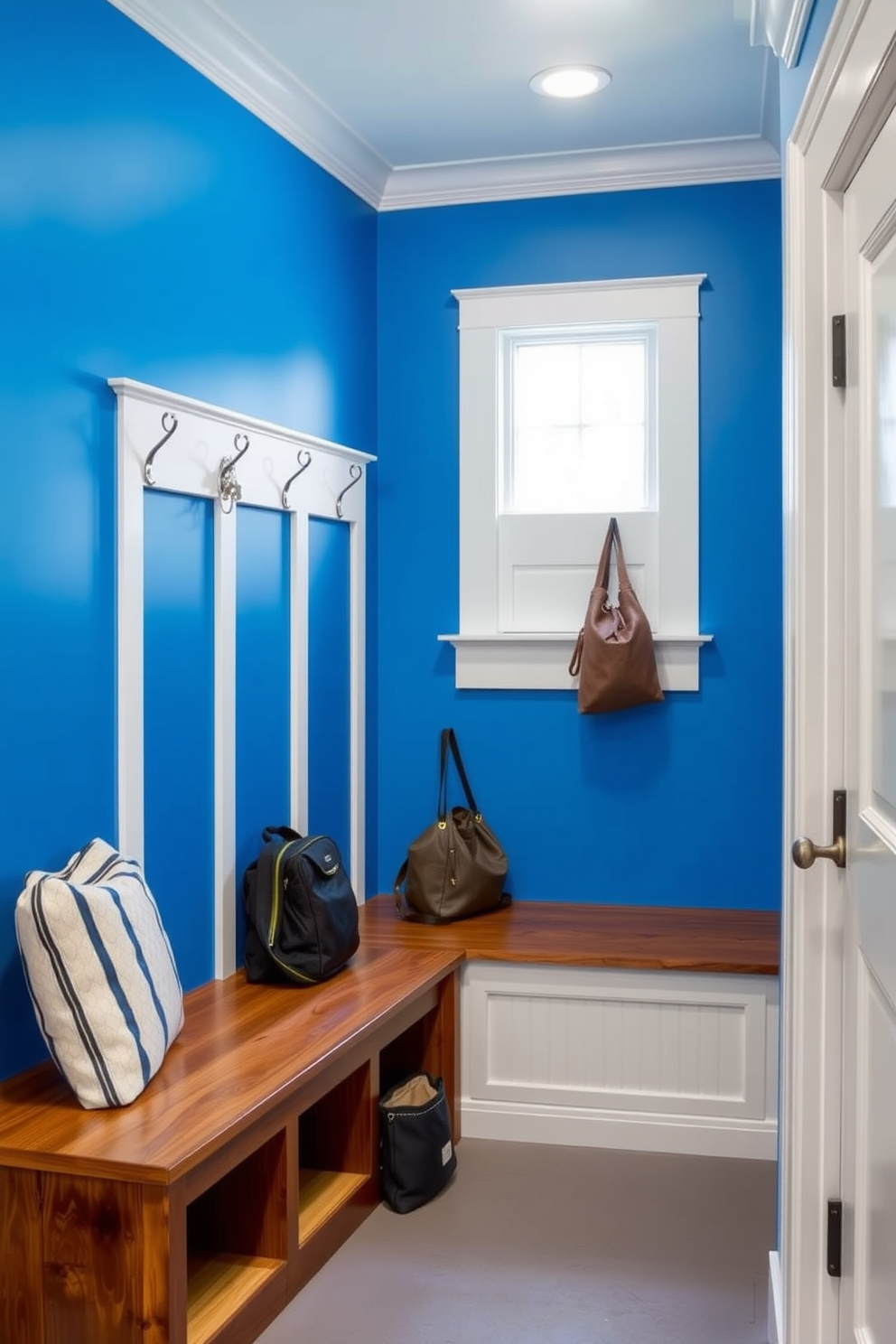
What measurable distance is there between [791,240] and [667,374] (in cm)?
174

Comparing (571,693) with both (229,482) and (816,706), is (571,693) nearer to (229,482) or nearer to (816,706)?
(229,482)

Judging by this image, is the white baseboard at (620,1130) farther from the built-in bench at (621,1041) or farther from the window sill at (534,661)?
the window sill at (534,661)

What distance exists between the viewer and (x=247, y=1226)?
94.9 inches

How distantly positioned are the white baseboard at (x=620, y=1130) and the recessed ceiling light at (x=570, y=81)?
2.47 meters

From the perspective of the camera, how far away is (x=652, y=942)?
3.36 m

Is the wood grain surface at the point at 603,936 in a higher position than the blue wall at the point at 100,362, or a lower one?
lower

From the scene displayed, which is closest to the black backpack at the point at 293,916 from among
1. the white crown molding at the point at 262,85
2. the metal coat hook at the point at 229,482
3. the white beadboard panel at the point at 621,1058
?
the white beadboard panel at the point at 621,1058

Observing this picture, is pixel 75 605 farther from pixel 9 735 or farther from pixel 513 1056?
pixel 513 1056

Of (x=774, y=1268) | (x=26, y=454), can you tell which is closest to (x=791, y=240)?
(x=26, y=454)

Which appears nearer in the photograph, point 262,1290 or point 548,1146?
point 262,1290

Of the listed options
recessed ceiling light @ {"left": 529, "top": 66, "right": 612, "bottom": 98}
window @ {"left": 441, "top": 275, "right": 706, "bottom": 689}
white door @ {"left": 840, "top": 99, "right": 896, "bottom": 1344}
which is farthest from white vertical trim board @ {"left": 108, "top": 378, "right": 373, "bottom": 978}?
white door @ {"left": 840, "top": 99, "right": 896, "bottom": 1344}

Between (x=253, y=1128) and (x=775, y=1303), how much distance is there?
937 mm

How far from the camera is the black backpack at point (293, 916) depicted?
2.91 meters

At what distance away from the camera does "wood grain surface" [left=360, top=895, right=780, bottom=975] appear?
10.6 feet
